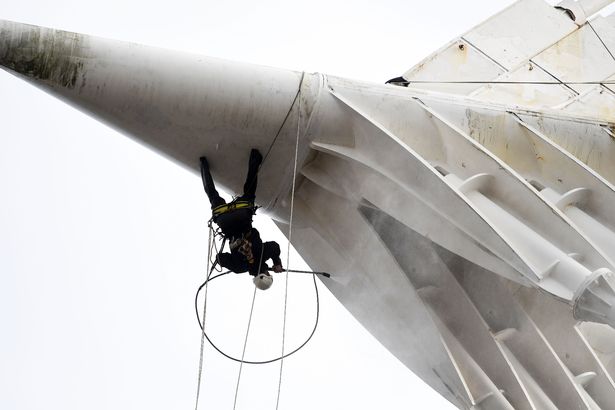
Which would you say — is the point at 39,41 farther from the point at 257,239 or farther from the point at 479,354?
the point at 479,354

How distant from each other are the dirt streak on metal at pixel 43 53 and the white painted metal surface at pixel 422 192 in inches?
0.7

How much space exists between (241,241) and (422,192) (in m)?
2.57

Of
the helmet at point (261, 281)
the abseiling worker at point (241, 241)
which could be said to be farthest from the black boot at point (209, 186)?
the helmet at point (261, 281)

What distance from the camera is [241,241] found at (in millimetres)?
18047

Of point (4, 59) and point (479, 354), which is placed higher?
point (4, 59)

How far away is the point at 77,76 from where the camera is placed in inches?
685

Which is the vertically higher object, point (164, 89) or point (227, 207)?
point (164, 89)

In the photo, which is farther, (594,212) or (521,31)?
(521,31)

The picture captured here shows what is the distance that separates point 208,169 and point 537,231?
15.2ft

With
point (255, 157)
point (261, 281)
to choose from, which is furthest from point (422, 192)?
point (261, 281)

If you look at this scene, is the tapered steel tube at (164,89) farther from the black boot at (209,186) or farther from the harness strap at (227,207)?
the harness strap at (227,207)

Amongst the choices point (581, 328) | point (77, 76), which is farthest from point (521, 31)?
point (77, 76)

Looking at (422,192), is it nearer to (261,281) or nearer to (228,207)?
(261,281)

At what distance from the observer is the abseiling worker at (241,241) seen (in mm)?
18016
